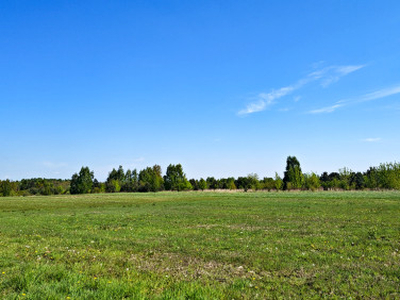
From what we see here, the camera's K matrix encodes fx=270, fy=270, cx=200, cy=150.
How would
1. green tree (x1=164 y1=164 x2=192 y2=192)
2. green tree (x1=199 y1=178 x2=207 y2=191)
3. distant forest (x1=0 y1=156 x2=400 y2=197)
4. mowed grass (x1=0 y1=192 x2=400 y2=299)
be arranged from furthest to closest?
green tree (x1=199 y1=178 x2=207 y2=191) < green tree (x1=164 y1=164 x2=192 y2=192) < distant forest (x1=0 y1=156 x2=400 y2=197) < mowed grass (x1=0 y1=192 x2=400 y2=299)

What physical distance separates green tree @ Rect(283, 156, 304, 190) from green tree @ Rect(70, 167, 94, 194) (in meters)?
75.0

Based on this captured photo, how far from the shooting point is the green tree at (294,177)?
326ft

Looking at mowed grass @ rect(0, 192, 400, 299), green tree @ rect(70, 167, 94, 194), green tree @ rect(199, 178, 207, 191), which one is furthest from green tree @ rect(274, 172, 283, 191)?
mowed grass @ rect(0, 192, 400, 299)

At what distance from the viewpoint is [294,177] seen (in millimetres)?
99812

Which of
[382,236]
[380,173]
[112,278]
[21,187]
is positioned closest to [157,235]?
[112,278]

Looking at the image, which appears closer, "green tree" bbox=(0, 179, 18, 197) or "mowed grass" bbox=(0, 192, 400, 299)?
"mowed grass" bbox=(0, 192, 400, 299)

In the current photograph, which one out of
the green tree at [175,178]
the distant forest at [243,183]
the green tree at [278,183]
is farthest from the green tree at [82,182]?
the green tree at [278,183]

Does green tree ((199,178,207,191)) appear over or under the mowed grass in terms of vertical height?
over

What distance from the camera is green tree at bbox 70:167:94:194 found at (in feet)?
333

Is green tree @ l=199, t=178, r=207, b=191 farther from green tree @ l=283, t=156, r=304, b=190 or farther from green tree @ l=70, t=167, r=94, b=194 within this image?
green tree @ l=70, t=167, r=94, b=194

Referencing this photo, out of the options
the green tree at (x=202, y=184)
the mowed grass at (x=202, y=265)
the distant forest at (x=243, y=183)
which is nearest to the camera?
the mowed grass at (x=202, y=265)

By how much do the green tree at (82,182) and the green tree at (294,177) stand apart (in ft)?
246

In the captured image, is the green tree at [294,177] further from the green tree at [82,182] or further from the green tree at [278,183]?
the green tree at [82,182]

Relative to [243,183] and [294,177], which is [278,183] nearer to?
[294,177]
